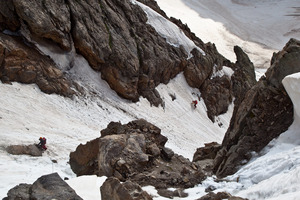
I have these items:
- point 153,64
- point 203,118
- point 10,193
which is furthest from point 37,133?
point 203,118

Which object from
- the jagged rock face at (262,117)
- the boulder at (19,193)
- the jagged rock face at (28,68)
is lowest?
the jagged rock face at (28,68)

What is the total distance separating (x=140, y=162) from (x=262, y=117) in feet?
16.7

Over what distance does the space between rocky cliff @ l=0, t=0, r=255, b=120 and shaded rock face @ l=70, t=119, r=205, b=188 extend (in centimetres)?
1150

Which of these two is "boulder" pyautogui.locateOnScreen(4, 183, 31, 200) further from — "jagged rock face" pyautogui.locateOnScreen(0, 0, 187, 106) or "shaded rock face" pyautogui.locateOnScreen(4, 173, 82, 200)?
"jagged rock face" pyautogui.locateOnScreen(0, 0, 187, 106)

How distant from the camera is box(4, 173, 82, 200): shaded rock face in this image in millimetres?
7551

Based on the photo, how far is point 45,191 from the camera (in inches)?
305

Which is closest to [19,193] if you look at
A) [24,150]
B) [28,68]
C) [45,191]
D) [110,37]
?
[45,191]

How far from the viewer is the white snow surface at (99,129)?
909cm

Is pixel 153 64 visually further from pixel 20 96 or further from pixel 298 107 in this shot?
pixel 298 107

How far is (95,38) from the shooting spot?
92.4ft

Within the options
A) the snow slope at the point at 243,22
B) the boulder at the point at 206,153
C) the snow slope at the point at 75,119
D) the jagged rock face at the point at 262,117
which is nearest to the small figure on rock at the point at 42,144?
the snow slope at the point at 75,119

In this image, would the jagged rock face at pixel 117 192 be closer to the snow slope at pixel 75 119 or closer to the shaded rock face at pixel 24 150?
the snow slope at pixel 75 119

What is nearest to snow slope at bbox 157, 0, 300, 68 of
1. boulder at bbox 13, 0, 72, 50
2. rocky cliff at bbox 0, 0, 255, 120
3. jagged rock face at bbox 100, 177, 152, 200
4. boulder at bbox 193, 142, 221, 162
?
rocky cliff at bbox 0, 0, 255, 120

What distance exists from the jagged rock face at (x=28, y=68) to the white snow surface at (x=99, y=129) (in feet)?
2.18
